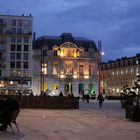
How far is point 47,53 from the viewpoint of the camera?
94312mm

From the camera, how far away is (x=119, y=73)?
12706 cm

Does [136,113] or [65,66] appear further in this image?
[65,66]

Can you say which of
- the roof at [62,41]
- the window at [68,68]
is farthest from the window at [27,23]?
the window at [68,68]

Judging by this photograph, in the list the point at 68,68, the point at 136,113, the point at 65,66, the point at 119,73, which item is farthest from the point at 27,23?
the point at 136,113

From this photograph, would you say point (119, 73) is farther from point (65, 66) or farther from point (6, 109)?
point (6, 109)

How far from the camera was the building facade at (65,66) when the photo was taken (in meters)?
92.4

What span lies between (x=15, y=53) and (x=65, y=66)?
487 inches

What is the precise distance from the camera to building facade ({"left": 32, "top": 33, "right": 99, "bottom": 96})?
92438 millimetres

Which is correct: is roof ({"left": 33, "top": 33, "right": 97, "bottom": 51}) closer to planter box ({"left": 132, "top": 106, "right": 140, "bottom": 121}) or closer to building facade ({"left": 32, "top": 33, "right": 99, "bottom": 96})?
building facade ({"left": 32, "top": 33, "right": 99, "bottom": 96})

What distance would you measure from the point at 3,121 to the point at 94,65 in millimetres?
81808

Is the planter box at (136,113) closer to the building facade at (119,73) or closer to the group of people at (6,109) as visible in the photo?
the group of people at (6,109)

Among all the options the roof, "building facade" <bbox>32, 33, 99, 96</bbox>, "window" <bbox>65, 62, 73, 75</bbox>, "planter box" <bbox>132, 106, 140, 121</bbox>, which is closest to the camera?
"planter box" <bbox>132, 106, 140, 121</bbox>

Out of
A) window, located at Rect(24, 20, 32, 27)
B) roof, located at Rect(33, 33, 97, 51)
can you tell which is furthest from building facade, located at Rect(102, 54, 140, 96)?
window, located at Rect(24, 20, 32, 27)

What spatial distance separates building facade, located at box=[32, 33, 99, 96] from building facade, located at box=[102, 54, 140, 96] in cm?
2219
